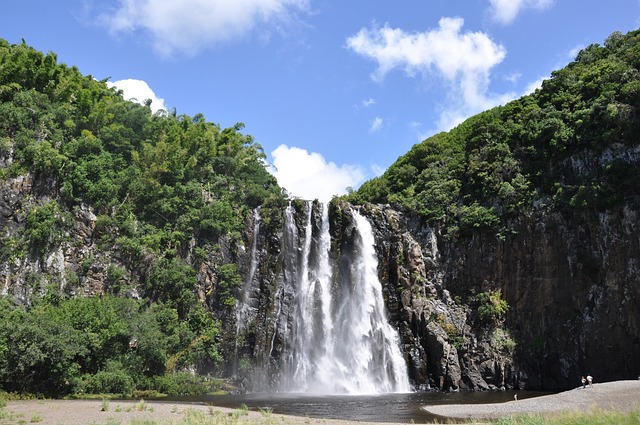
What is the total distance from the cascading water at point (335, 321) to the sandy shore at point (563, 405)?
13.5m

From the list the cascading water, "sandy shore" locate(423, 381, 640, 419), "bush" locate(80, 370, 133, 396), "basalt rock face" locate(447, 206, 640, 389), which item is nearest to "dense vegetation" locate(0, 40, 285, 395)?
"bush" locate(80, 370, 133, 396)

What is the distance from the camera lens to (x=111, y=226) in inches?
1655

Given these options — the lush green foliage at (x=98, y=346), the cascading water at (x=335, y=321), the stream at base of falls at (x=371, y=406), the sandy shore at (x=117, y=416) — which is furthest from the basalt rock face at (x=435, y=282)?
the sandy shore at (x=117, y=416)

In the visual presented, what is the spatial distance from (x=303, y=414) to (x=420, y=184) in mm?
34336

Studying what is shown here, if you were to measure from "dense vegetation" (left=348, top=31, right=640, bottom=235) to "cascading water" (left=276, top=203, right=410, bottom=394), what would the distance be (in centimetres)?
942

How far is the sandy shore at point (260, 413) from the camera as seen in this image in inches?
742

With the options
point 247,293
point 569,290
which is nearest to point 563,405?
point 569,290

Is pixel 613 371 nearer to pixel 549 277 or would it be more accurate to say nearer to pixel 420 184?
pixel 549 277

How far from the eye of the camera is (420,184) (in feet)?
174

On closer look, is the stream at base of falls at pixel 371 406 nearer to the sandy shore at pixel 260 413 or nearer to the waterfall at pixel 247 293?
the sandy shore at pixel 260 413

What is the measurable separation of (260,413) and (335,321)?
20159mm

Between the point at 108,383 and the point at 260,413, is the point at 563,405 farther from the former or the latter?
the point at 108,383

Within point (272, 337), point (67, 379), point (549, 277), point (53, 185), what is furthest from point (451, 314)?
point (53, 185)

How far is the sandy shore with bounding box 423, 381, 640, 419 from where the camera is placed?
73.0ft
